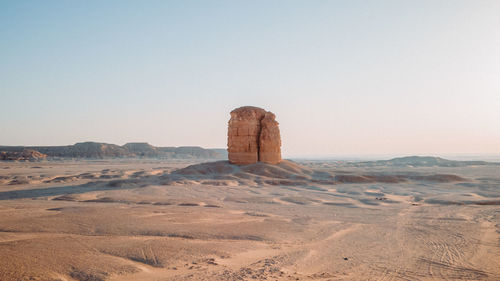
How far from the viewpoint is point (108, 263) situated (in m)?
4.39

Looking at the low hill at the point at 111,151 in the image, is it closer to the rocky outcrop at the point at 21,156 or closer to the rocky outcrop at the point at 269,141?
the rocky outcrop at the point at 21,156

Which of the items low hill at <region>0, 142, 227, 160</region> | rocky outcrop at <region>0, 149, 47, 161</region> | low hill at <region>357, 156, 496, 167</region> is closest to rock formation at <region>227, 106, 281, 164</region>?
low hill at <region>357, 156, 496, 167</region>

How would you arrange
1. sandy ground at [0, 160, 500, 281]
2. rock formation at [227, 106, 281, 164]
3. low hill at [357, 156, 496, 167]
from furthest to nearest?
1. low hill at [357, 156, 496, 167]
2. rock formation at [227, 106, 281, 164]
3. sandy ground at [0, 160, 500, 281]

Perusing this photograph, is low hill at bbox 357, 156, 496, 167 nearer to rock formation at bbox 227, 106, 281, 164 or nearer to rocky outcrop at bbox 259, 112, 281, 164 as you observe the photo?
rocky outcrop at bbox 259, 112, 281, 164

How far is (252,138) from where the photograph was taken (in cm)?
2706

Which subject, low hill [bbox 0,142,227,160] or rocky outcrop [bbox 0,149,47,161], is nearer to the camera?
rocky outcrop [bbox 0,149,47,161]

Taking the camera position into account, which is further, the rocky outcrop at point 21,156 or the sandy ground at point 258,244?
the rocky outcrop at point 21,156

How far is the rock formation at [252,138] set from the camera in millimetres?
27000

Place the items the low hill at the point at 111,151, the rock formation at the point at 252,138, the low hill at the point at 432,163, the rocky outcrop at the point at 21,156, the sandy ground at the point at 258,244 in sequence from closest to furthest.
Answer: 1. the sandy ground at the point at 258,244
2. the rock formation at the point at 252,138
3. the low hill at the point at 432,163
4. the rocky outcrop at the point at 21,156
5. the low hill at the point at 111,151

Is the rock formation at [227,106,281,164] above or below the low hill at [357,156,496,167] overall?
above

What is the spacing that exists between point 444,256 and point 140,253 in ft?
18.1

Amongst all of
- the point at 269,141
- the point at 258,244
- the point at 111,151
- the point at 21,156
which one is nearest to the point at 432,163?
the point at 269,141

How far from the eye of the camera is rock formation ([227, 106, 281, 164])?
88.6 feet

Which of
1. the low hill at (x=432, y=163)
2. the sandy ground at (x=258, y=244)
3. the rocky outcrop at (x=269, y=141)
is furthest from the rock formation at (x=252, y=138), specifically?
the low hill at (x=432, y=163)
